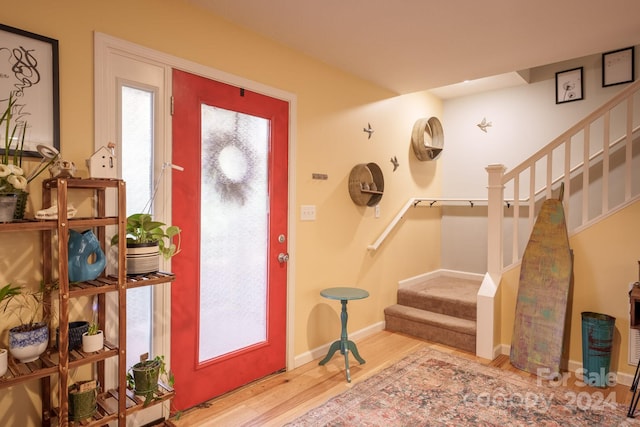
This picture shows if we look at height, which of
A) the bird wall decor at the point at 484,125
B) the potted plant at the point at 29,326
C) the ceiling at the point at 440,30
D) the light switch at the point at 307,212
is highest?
the ceiling at the point at 440,30

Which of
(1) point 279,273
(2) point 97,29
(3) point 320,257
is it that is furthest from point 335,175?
(2) point 97,29

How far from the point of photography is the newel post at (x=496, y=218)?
317cm

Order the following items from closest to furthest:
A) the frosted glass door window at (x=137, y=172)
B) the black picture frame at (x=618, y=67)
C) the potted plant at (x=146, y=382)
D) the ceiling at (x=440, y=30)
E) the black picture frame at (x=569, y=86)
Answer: the potted plant at (x=146, y=382)
the frosted glass door window at (x=137, y=172)
the ceiling at (x=440, y=30)
the black picture frame at (x=618, y=67)
the black picture frame at (x=569, y=86)

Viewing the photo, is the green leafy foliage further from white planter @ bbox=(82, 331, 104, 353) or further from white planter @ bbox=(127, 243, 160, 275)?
white planter @ bbox=(82, 331, 104, 353)

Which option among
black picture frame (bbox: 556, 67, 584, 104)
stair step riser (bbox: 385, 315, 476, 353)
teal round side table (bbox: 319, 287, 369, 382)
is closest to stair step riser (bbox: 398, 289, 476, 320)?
stair step riser (bbox: 385, 315, 476, 353)

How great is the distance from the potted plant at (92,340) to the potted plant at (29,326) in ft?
0.45

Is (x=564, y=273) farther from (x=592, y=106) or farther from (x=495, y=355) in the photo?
(x=592, y=106)

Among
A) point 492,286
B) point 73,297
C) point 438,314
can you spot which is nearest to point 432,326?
point 438,314

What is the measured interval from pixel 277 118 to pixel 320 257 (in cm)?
115

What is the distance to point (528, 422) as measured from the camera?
84.4 inches

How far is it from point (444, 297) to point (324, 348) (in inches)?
52.8

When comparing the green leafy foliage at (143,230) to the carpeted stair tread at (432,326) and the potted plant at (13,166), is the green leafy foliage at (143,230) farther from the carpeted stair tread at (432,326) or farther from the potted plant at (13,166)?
the carpeted stair tread at (432,326)

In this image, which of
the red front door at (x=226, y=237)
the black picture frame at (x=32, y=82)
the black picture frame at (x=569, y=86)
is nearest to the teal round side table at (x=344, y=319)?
the red front door at (x=226, y=237)

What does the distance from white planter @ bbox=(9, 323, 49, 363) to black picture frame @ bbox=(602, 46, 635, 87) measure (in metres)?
4.71
